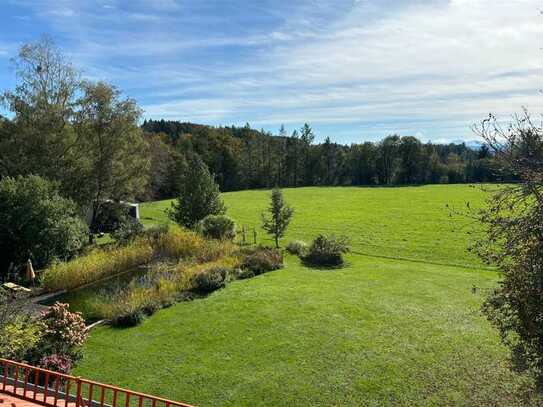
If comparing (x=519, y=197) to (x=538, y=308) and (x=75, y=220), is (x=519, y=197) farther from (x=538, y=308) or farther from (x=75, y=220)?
(x=75, y=220)

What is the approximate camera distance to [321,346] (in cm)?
1138

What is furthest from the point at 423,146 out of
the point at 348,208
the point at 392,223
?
the point at 392,223

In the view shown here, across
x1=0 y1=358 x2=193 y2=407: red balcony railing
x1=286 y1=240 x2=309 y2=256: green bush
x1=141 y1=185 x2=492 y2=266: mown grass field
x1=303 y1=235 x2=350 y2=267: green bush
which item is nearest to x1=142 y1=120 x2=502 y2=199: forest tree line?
x1=141 y1=185 x2=492 y2=266: mown grass field

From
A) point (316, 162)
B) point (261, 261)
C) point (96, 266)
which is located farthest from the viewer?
point (316, 162)

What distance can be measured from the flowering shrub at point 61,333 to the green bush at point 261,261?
8.99m

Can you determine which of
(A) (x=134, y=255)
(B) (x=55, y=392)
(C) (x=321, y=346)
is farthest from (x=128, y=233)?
(B) (x=55, y=392)

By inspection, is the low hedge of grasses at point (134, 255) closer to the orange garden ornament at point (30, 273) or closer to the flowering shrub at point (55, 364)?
the orange garden ornament at point (30, 273)

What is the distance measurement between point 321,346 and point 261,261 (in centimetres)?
870

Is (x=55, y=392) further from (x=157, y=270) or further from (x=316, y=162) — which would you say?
(x=316, y=162)

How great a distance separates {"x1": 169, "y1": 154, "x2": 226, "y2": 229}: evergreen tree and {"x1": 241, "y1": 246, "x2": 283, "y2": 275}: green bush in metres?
6.73

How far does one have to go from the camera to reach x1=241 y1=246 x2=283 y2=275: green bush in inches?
763

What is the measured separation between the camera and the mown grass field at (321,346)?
922 centimetres

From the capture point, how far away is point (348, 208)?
151 ft

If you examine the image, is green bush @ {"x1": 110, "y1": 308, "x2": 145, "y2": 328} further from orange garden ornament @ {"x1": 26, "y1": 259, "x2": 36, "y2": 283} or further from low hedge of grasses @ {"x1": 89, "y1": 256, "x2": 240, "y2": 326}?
orange garden ornament @ {"x1": 26, "y1": 259, "x2": 36, "y2": 283}
